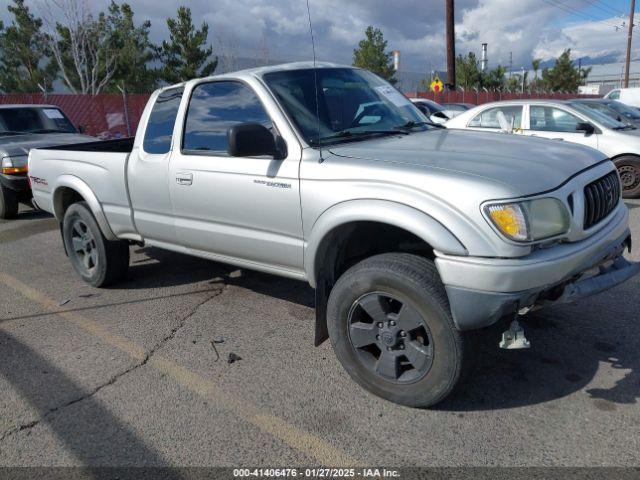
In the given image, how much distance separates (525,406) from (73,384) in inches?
108

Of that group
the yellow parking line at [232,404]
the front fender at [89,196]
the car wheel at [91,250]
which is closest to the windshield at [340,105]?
the yellow parking line at [232,404]

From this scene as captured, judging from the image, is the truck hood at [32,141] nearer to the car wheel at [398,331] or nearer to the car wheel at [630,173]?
the car wheel at [398,331]

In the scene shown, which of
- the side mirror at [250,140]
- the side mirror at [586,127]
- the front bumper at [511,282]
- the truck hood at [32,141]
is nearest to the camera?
the front bumper at [511,282]

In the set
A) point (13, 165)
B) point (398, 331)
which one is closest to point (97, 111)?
point (13, 165)

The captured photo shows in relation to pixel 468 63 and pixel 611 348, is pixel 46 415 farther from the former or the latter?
pixel 468 63

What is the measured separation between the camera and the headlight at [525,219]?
2.65 metres

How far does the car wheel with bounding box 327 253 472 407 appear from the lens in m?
2.85

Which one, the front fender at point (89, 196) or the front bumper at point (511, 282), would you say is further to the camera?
the front fender at point (89, 196)

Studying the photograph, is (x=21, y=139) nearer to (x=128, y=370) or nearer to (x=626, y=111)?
(x=128, y=370)

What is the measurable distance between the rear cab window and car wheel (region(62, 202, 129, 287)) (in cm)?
111

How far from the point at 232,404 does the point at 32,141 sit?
7522mm

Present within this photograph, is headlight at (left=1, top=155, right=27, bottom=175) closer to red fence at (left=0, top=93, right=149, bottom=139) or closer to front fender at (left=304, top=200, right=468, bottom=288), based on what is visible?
front fender at (left=304, top=200, right=468, bottom=288)

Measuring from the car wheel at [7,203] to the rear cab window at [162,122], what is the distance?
5.48m

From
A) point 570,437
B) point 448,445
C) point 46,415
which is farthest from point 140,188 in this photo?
point 570,437
